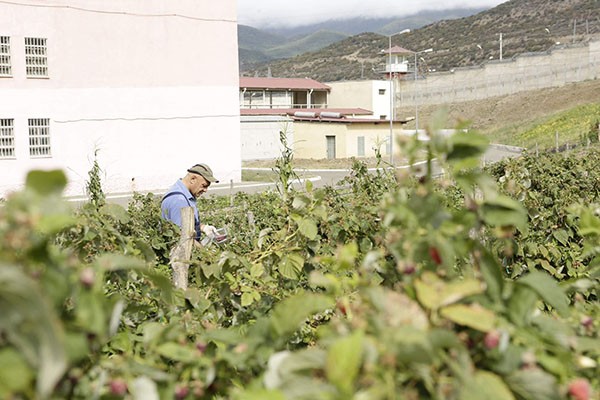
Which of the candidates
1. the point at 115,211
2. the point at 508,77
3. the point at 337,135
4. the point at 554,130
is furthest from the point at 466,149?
the point at 508,77

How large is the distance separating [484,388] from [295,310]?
0.49 meters

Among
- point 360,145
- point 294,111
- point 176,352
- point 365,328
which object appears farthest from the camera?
point 294,111

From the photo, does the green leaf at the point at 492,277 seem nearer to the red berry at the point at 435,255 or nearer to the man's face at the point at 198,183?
the red berry at the point at 435,255

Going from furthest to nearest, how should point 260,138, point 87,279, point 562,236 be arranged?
point 260,138 < point 562,236 < point 87,279

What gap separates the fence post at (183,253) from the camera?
5.23 m

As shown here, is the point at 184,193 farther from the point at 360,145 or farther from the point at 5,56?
the point at 360,145

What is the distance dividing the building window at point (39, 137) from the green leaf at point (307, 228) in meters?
26.9

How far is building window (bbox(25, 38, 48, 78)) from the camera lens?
29.5 meters

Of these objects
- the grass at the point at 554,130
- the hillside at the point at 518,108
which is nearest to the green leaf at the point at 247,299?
the grass at the point at 554,130

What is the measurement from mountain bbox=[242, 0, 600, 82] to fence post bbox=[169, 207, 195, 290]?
313 ft

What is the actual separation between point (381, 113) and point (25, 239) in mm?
70879

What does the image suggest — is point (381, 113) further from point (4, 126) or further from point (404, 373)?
point (404, 373)

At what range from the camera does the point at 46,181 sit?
4.41 ft

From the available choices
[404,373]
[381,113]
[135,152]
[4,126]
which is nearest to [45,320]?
[404,373]
